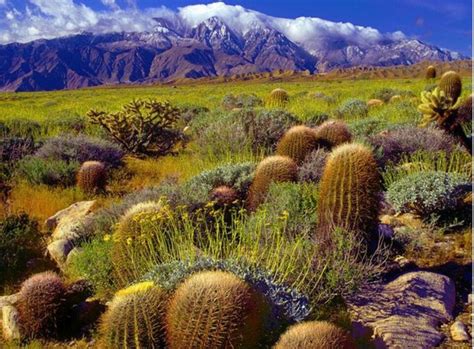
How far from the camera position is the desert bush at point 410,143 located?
820cm

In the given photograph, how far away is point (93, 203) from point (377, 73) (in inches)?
3436

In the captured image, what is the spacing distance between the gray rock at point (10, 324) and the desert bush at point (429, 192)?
4431 millimetres

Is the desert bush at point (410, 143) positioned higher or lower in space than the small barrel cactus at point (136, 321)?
higher

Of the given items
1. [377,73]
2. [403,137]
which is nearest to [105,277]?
[403,137]

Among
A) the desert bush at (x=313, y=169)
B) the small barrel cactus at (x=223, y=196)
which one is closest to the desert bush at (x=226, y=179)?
the small barrel cactus at (x=223, y=196)

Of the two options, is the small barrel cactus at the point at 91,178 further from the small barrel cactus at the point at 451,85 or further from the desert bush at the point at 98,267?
the small barrel cactus at the point at 451,85

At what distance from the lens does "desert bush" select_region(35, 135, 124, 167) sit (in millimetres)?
10047

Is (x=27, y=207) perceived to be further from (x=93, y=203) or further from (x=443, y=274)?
(x=443, y=274)

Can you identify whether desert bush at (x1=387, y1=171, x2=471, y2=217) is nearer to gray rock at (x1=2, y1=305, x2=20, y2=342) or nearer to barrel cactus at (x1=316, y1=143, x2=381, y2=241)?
barrel cactus at (x1=316, y1=143, x2=381, y2=241)

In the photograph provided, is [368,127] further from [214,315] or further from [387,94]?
[387,94]

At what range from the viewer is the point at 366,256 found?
492 centimetres

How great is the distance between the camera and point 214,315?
312 cm

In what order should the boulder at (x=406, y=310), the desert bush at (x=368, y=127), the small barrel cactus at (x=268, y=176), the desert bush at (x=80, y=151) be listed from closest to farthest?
the boulder at (x=406, y=310), the small barrel cactus at (x=268, y=176), the desert bush at (x=368, y=127), the desert bush at (x=80, y=151)

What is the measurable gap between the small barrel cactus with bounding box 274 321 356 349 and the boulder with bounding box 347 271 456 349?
0.81 metres
